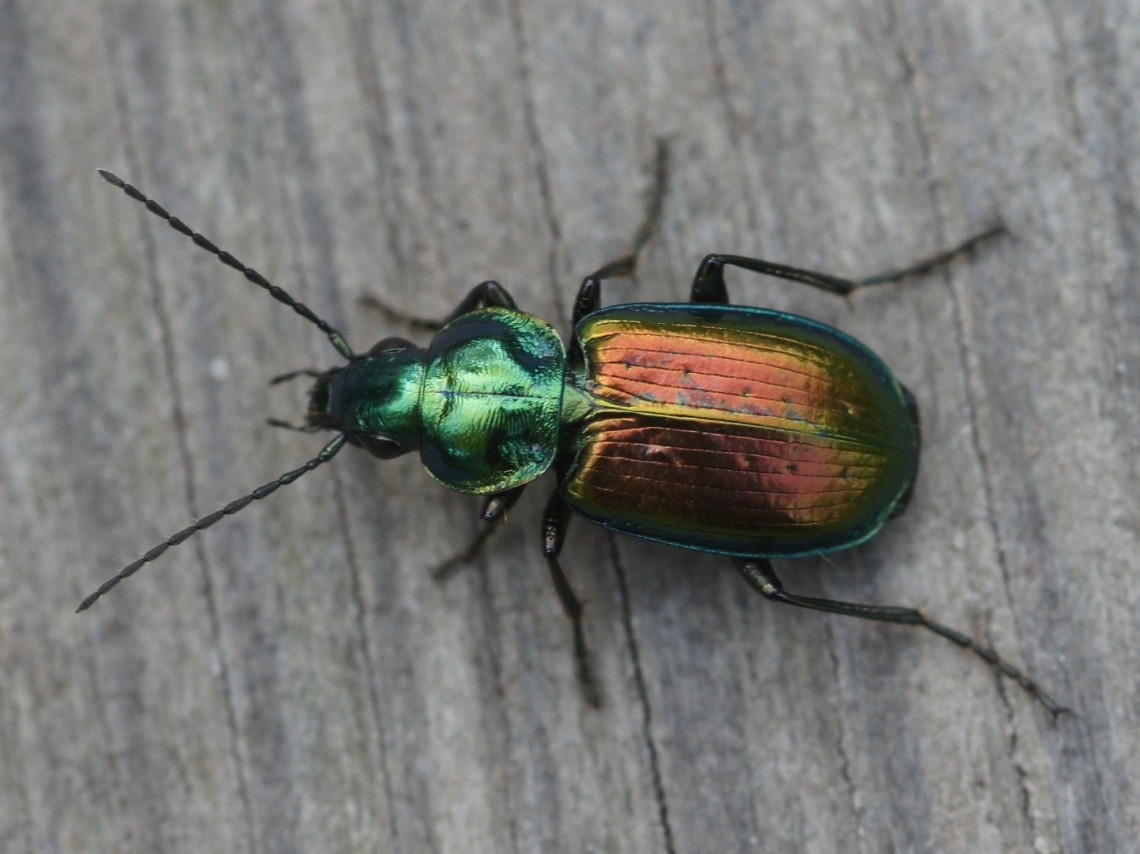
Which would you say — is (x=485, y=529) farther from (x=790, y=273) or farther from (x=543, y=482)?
(x=790, y=273)

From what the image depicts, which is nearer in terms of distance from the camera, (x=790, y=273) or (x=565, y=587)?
(x=565, y=587)

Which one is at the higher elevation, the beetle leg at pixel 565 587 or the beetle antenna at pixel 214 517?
the beetle antenna at pixel 214 517

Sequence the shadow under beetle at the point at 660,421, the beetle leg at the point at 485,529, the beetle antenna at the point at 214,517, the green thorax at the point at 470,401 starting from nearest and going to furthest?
the beetle antenna at the point at 214,517 < the shadow under beetle at the point at 660,421 < the green thorax at the point at 470,401 < the beetle leg at the point at 485,529

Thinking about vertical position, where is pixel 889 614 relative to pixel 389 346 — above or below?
below

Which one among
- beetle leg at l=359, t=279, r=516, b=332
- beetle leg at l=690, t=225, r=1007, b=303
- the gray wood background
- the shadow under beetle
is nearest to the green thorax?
the shadow under beetle

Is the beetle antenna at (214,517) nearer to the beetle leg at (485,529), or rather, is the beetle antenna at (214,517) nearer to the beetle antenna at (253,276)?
the beetle antenna at (253,276)

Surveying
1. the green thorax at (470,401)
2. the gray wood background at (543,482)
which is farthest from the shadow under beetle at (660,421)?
the gray wood background at (543,482)

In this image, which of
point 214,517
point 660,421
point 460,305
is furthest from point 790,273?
point 214,517
